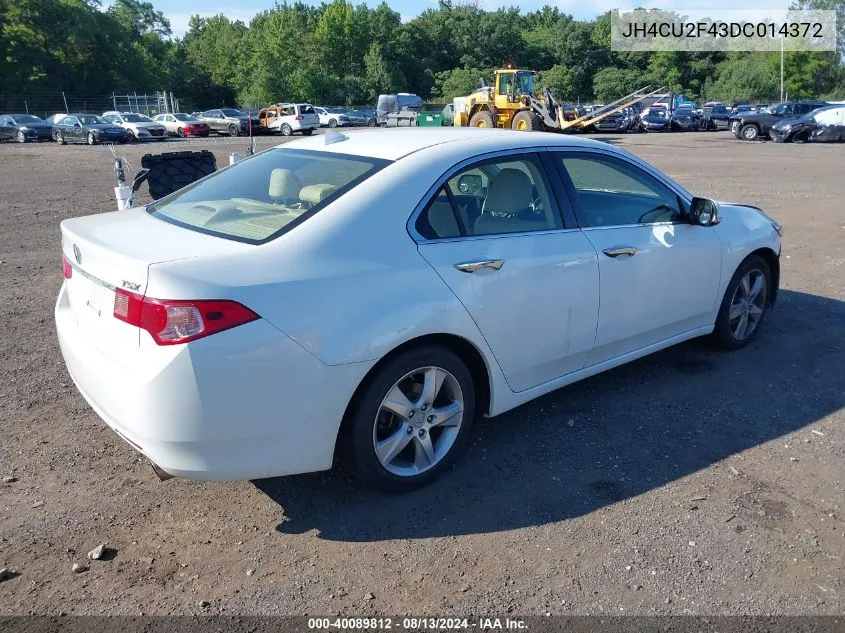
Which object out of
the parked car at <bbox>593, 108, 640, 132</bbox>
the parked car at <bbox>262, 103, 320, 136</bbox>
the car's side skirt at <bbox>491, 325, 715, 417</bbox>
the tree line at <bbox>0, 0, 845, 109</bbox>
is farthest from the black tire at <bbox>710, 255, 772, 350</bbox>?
the tree line at <bbox>0, 0, 845, 109</bbox>

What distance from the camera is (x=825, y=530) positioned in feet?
10.2

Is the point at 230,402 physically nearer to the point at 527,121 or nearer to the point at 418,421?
the point at 418,421

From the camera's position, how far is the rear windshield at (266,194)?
126 inches

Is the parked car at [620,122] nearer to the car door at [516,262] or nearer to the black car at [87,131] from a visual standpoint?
the black car at [87,131]

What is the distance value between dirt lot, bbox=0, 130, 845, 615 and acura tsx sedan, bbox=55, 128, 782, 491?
0.31m

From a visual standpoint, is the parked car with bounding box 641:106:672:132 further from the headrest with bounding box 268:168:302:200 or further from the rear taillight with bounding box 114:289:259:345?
the rear taillight with bounding box 114:289:259:345

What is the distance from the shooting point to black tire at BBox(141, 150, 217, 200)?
7.21 m

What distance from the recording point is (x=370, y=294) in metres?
2.96

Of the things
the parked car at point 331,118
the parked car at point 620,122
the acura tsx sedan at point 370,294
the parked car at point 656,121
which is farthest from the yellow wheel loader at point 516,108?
the acura tsx sedan at point 370,294

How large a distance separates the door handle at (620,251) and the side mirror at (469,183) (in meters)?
0.81

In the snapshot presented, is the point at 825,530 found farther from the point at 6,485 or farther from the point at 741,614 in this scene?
the point at 6,485

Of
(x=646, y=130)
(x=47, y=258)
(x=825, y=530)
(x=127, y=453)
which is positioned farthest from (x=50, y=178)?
(x=646, y=130)

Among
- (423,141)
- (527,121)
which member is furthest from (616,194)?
(527,121)

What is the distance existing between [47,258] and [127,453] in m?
5.29
